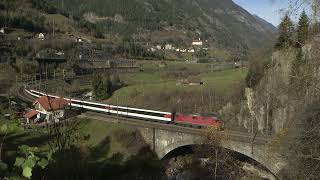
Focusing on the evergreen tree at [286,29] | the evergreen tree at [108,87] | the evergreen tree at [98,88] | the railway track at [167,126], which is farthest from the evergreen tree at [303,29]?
the evergreen tree at [108,87]

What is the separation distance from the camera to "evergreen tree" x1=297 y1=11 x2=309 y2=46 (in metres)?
5.39

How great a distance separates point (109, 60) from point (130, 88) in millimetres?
38397

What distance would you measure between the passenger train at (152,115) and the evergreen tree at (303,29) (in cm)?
2656

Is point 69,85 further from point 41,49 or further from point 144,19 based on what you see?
point 144,19

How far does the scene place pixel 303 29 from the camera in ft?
17.8

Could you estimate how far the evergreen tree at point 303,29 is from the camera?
5.39 metres

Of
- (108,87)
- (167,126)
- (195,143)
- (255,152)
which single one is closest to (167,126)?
(167,126)

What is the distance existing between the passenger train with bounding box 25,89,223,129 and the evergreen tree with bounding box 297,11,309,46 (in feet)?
87.1

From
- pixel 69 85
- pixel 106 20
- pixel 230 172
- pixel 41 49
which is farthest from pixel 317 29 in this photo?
pixel 106 20

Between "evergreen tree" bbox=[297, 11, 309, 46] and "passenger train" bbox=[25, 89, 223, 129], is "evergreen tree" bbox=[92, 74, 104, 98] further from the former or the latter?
"evergreen tree" bbox=[297, 11, 309, 46]

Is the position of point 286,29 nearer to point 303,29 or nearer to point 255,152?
point 303,29

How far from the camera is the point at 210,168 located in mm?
32094

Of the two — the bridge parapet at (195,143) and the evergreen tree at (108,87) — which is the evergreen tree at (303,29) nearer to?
the bridge parapet at (195,143)

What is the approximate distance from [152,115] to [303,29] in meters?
33.4
